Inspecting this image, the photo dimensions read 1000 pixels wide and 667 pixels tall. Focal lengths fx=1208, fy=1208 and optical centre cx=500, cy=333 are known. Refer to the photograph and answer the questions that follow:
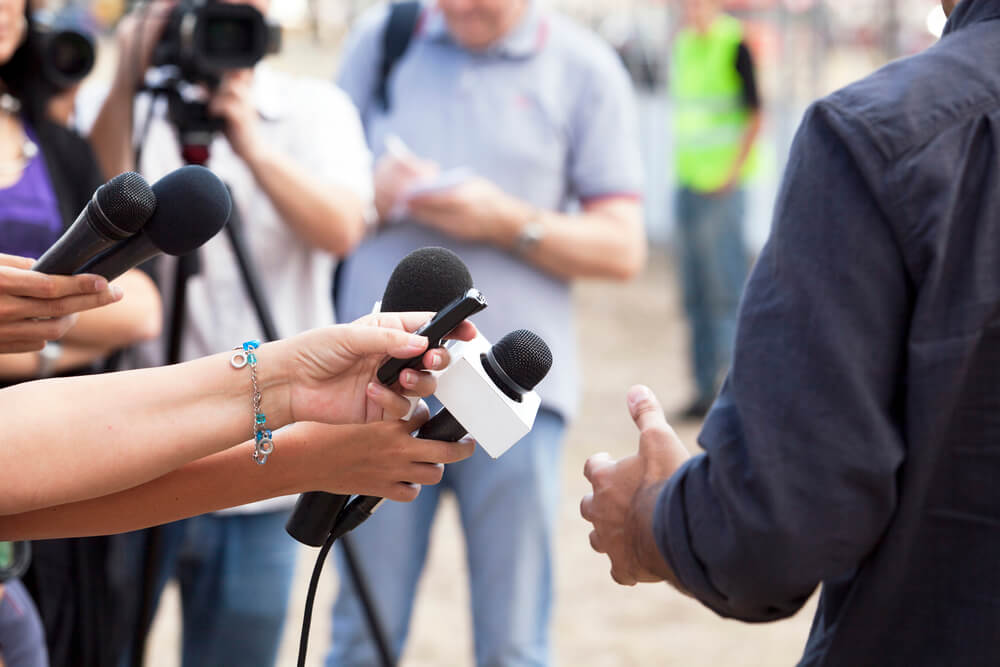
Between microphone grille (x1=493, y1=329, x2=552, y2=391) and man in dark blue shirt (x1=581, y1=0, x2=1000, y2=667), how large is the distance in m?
0.19

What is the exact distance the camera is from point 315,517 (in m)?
1.39

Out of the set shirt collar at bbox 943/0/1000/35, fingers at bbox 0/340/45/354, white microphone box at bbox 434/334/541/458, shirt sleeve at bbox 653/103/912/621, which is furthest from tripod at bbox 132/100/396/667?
shirt collar at bbox 943/0/1000/35

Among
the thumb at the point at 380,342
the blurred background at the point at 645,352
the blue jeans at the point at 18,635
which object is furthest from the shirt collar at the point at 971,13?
the blue jeans at the point at 18,635

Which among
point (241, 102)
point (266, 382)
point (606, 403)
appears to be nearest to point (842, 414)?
point (266, 382)

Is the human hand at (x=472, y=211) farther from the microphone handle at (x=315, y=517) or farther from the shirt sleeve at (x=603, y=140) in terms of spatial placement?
the microphone handle at (x=315, y=517)

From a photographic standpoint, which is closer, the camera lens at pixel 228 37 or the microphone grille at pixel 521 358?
the microphone grille at pixel 521 358

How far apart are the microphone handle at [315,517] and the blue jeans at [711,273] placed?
15.4 ft

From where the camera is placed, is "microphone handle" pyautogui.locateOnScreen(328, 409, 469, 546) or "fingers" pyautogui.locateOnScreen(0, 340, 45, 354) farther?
"fingers" pyautogui.locateOnScreen(0, 340, 45, 354)

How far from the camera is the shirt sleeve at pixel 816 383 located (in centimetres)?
109

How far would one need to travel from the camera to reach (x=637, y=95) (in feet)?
33.9

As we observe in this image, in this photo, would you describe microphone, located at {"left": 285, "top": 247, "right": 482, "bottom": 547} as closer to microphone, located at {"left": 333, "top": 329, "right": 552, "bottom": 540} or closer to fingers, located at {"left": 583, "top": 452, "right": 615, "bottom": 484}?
microphone, located at {"left": 333, "top": 329, "right": 552, "bottom": 540}

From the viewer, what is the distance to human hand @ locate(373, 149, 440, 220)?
100 inches

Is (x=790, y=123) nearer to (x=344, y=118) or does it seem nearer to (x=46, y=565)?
(x=344, y=118)

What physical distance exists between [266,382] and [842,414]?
604 millimetres
